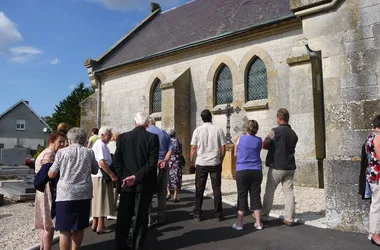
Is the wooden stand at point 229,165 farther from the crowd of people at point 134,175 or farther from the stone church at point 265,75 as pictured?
the crowd of people at point 134,175

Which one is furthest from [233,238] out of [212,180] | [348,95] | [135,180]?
[348,95]

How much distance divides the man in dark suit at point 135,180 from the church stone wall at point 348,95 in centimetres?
298

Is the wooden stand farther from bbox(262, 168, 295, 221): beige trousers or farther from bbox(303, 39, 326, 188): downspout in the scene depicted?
bbox(262, 168, 295, 221): beige trousers

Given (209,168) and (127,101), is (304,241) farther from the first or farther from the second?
(127,101)

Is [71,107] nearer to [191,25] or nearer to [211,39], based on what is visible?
[191,25]

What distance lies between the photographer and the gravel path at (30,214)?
15.9 ft

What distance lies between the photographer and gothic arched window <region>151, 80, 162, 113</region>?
627 inches

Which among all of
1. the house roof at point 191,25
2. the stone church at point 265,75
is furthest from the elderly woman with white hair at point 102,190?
the house roof at point 191,25

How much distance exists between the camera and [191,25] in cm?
1642

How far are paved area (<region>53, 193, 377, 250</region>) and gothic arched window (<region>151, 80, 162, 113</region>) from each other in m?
10.8

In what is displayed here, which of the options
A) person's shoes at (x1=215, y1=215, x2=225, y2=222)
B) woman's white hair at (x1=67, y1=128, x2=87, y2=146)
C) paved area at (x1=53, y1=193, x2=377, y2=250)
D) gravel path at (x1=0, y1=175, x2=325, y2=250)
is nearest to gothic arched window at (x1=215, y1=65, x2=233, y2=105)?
gravel path at (x1=0, y1=175, x2=325, y2=250)

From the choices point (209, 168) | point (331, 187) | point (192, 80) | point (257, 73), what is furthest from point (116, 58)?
point (331, 187)

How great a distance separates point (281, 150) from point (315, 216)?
1567mm

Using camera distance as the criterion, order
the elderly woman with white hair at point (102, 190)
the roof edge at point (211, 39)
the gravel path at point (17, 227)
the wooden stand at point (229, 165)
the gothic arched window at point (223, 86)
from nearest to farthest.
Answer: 1. the gravel path at point (17, 227)
2. the elderly woman with white hair at point (102, 190)
3. the roof edge at point (211, 39)
4. the wooden stand at point (229, 165)
5. the gothic arched window at point (223, 86)
